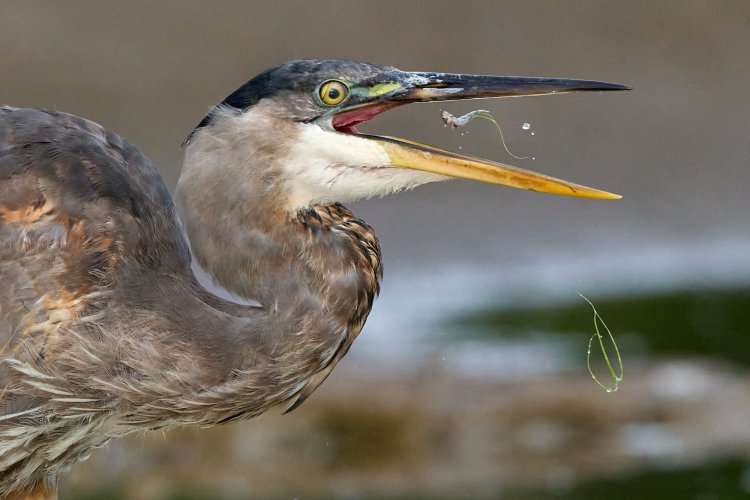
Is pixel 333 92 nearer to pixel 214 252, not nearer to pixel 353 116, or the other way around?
pixel 353 116

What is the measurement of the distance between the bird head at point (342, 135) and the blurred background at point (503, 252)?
3552 millimetres

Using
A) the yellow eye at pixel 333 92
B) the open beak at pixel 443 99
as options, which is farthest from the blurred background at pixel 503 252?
the yellow eye at pixel 333 92

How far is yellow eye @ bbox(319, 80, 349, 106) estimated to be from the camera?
14.5 feet

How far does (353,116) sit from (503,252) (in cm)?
775

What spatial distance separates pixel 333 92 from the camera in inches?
175

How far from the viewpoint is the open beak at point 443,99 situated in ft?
14.5

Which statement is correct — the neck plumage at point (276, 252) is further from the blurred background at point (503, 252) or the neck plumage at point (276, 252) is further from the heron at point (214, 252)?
the blurred background at point (503, 252)

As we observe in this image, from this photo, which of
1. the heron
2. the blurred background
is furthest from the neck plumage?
the blurred background

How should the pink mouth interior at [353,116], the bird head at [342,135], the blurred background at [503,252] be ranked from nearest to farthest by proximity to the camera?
the bird head at [342,135] → the pink mouth interior at [353,116] → the blurred background at [503,252]

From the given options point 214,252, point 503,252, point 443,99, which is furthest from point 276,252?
point 503,252

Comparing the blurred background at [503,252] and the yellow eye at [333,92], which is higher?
the yellow eye at [333,92]

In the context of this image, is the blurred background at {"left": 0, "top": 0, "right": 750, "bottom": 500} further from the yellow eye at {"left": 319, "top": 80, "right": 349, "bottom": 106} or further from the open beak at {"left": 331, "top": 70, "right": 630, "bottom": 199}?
the yellow eye at {"left": 319, "top": 80, "right": 349, "bottom": 106}

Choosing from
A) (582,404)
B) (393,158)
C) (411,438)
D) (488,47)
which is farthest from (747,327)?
(393,158)

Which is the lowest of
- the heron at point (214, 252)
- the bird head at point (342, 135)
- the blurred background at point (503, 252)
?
the blurred background at point (503, 252)
